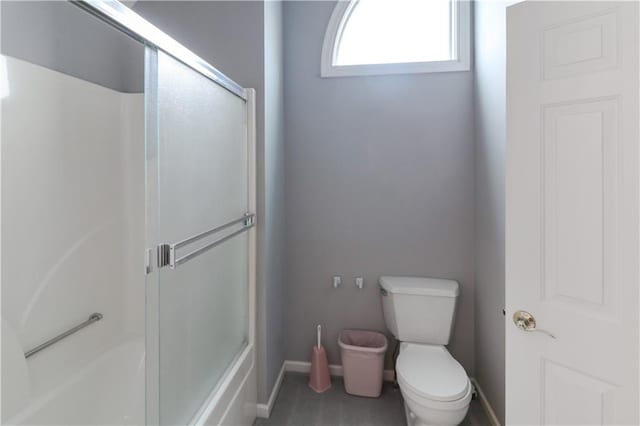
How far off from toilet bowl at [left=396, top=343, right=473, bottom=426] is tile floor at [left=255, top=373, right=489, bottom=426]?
6.8 inches

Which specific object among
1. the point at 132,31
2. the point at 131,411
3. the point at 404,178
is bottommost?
the point at 131,411

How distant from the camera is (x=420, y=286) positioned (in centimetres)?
204

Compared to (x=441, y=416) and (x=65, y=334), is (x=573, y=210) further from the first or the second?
(x=65, y=334)

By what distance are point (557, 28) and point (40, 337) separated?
2294mm

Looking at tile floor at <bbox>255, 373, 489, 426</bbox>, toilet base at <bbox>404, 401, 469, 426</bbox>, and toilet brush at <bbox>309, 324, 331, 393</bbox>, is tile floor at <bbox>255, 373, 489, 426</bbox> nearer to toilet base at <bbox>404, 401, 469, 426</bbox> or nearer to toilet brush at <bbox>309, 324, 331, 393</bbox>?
toilet brush at <bbox>309, 324, 331, 393</bbox>

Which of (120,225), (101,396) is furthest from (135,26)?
(101,396)

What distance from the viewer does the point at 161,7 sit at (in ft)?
6.26

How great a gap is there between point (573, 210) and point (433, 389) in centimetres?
100

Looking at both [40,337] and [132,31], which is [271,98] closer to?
[132,31]

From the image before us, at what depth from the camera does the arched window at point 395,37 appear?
7.18 ft

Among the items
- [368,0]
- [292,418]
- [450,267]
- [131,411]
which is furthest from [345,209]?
[131,411]

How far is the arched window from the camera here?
2189mm

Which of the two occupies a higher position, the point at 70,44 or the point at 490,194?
the point at 70,44

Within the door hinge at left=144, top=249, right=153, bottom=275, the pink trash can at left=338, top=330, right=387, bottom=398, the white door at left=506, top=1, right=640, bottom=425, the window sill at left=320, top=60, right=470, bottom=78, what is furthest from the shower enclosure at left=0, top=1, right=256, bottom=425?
the white door at left=506, top=1, right=640, bottom=425
